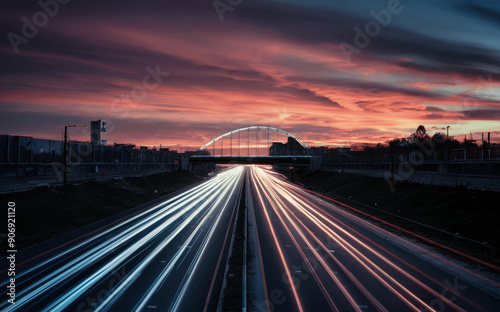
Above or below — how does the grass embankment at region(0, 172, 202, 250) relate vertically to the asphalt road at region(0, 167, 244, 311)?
above

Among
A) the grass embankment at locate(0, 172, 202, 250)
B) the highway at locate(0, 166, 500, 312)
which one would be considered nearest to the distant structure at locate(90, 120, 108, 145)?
the grass embankment at locate(0, 172, 202, 250)

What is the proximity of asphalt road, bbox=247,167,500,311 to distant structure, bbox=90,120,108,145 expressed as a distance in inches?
6481

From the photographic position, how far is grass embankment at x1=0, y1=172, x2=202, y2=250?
2998cm

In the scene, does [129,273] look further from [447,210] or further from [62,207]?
[447,210]

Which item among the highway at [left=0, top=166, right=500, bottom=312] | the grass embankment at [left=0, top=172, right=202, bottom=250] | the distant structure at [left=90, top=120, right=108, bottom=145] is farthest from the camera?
the distant structure at [left=90, top=120, right=108, bottom=145]

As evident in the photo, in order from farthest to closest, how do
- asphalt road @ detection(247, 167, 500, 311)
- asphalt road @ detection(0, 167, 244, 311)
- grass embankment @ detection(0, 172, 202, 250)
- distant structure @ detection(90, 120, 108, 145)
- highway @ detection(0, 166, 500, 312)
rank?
distant structure @ detection(90, 120, 108, 145)
grass embankment @ detection(0, 172, 202, 250)
asphalt road @ detection(247, 167, 500, 311)
highway @ detection(0, 166, 500, 312)
asphalt road @ detection(0, 167, 244, 311)

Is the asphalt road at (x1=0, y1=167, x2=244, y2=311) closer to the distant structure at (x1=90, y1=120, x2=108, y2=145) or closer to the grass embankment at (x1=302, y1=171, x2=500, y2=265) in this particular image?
the grass embankment at (x1=302, y1=171, x2=500, y2=265)

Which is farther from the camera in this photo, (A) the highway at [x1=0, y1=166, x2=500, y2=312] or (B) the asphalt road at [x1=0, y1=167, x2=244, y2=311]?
(A) the highway at [x1=0, y1=166, x2=500, y2=312]

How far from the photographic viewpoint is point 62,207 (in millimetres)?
38969

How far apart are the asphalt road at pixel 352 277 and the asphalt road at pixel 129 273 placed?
3440mm

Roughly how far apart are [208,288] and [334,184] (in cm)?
7250

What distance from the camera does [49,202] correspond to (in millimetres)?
38156

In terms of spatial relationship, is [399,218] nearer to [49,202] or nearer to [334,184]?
[49,202]

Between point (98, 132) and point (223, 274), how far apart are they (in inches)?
6955
